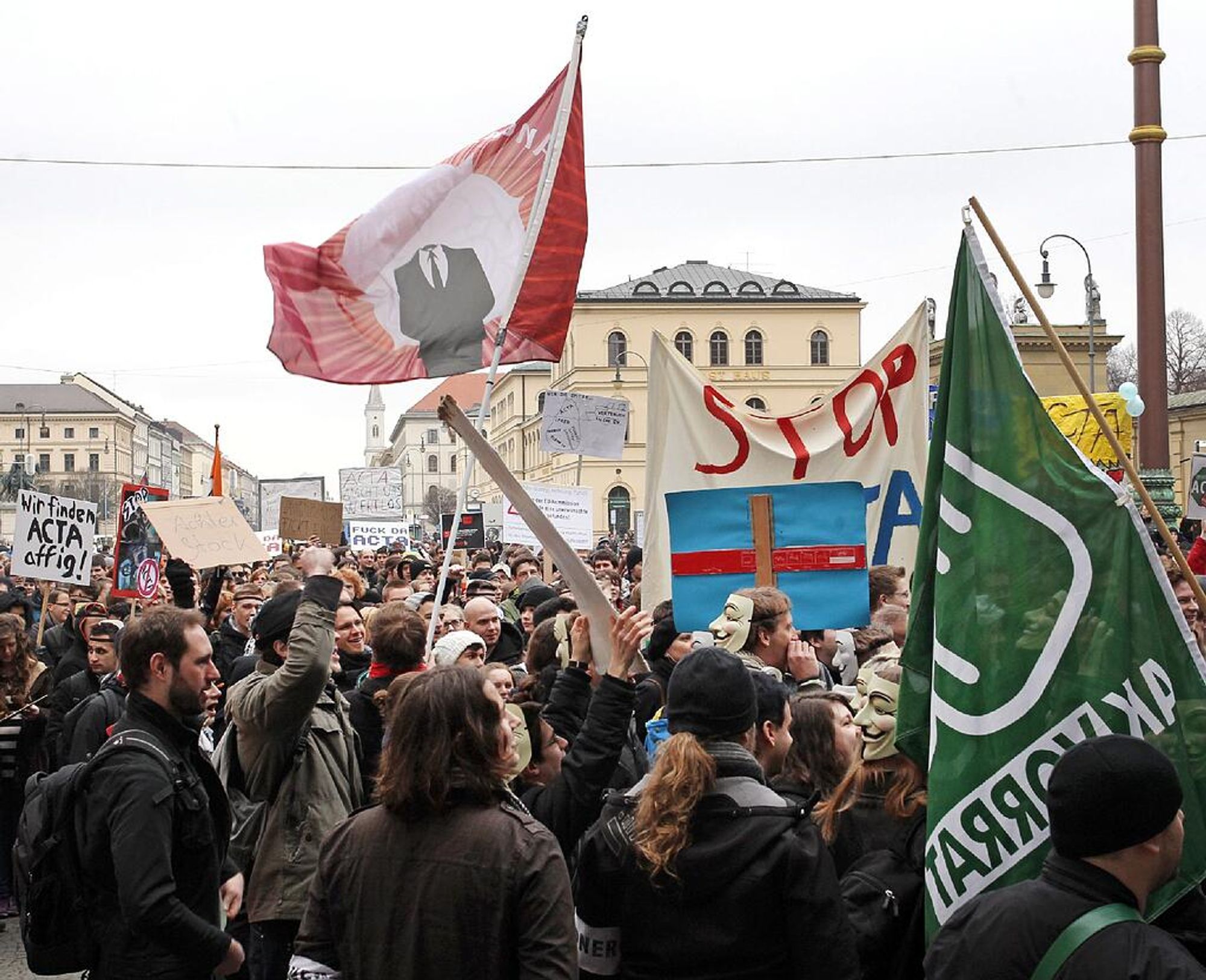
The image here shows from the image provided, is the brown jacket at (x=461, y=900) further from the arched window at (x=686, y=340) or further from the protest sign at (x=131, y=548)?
the arched window at (x=686, y=340)

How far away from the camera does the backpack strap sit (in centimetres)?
237

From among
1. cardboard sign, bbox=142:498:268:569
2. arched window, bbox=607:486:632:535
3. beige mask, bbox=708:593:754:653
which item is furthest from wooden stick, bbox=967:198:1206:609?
arched window, bbox=607:486:632:535

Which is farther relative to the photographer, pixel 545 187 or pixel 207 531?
pixel 207 531

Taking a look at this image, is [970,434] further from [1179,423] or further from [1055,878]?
[1179,423]

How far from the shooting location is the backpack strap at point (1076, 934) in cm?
237

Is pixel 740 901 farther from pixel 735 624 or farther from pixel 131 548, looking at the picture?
pixel 131 548

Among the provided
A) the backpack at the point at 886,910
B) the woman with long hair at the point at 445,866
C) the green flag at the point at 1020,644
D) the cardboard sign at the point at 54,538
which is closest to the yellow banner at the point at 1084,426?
the cardboard sign at the point at 54,538

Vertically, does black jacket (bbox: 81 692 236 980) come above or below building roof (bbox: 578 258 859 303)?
below

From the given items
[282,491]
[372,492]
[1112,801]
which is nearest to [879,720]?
[1112,801]

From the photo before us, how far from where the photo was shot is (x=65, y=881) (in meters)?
3.96

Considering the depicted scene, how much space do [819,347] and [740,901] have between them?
77.7 metres

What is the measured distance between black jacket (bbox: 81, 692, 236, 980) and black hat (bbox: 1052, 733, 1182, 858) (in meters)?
2.38

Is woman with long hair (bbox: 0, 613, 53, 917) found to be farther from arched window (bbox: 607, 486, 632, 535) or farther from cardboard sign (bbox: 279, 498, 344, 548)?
arched window (bbox: 607, 486, 632, 535)

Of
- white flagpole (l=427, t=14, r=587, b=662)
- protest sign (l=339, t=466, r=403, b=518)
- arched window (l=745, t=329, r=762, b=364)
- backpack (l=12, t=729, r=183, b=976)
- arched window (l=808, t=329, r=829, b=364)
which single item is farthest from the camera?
arched window (l=808, t=329, r=829, b=364)
